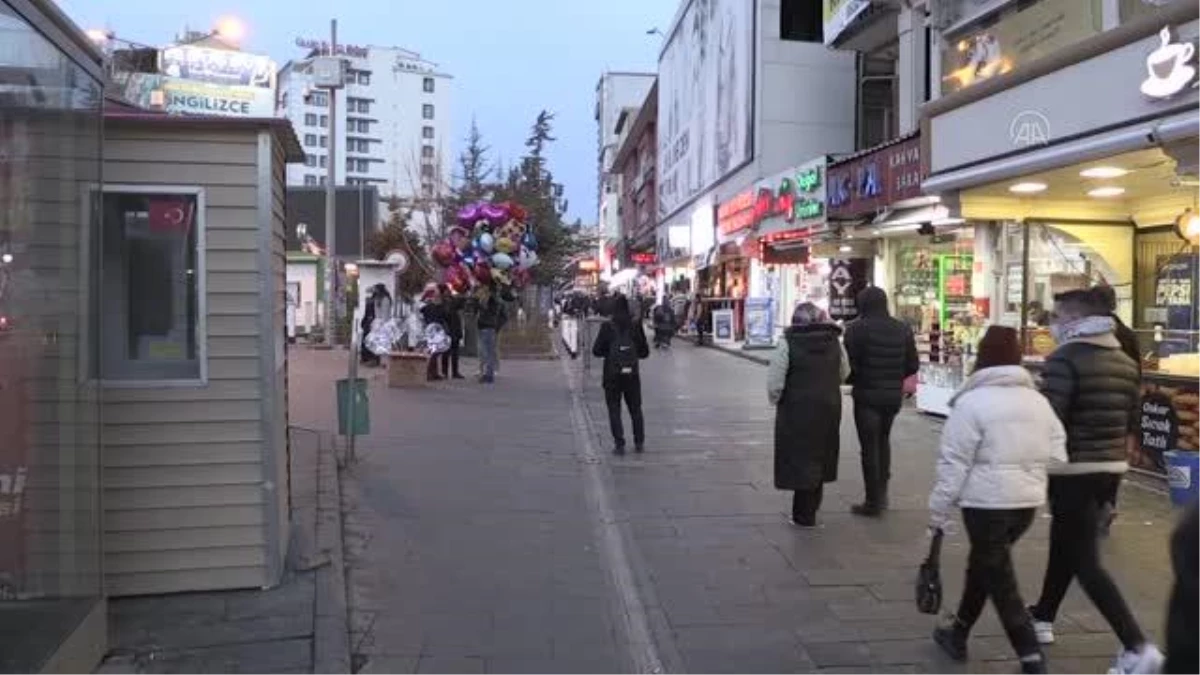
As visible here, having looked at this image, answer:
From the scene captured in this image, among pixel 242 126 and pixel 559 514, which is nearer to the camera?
pixel 242 126

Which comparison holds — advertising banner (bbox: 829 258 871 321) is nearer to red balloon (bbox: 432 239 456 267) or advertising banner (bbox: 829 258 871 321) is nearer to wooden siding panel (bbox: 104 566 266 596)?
red balloon (bbox: 432 239 456 267)

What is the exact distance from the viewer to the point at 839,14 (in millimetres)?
24406

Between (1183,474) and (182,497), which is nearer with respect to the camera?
(182,497)

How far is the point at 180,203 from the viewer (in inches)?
256

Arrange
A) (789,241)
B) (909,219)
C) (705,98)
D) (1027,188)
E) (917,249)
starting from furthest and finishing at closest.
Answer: (705,98) → (789,241) → (917,249) → (909,219) → (1027,188)

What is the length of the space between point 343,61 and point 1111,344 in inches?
1049

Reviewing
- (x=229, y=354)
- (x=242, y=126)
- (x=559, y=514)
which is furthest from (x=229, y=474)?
(x=559, y=514)

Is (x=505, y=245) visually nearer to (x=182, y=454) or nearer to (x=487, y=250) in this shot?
(x=487, y=250)

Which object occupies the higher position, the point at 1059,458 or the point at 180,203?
the point at 180,203

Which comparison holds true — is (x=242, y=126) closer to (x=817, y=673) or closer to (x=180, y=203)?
(x=180, y=203)

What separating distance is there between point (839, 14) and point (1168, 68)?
15342 millimetres

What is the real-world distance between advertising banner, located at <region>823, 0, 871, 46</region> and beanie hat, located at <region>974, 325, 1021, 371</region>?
696 inches

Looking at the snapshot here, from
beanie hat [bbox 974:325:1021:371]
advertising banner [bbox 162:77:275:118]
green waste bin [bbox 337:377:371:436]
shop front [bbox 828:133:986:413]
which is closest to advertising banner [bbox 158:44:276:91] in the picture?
advertising banner [bbox 162:77:275:118]

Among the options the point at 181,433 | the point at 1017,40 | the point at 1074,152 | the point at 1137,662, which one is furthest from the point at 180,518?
the point at 1017,40
